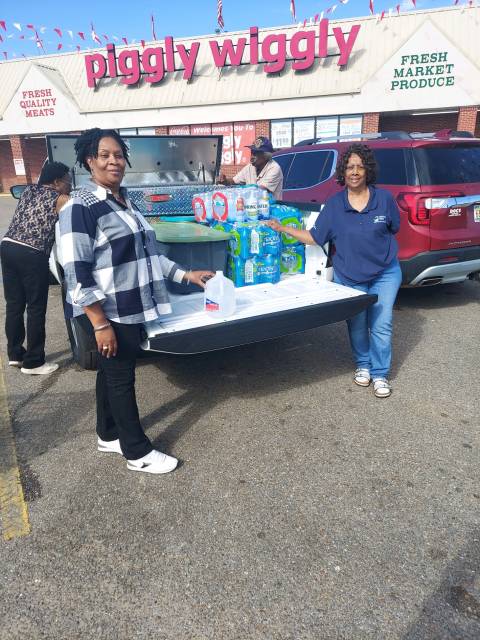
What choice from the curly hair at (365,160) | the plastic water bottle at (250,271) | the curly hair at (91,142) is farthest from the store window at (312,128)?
the curly hair at (91,142)

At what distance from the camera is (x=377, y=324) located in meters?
3.86

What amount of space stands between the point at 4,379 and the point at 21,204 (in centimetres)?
152

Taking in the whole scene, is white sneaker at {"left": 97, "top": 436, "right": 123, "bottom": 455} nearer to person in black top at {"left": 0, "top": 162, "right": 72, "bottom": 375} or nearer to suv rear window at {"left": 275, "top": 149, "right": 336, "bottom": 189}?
person in black top at {"left": 0, "top": 162, "right": 72, "bottom": 375}

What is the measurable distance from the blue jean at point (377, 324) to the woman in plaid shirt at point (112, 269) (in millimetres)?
1809

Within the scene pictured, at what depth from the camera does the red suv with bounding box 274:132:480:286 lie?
527cm

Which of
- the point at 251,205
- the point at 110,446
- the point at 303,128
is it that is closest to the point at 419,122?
the point at 303,128

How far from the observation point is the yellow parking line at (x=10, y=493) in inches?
98.6

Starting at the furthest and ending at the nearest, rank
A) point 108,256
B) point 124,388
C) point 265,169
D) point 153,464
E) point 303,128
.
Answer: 1. point 303,128
2. point 265,169
3. point 153,464
4. point 124,388
5. point 108,256

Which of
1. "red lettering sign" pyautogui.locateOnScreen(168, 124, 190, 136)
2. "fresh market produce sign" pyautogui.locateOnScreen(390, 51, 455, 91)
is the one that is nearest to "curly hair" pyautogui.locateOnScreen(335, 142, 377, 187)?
"fresh market produce sign" pyautogui.locateOnScreen(390, 51, 455, 91)

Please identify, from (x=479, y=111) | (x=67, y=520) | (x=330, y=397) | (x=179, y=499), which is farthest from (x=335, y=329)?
(x=479, y=111)

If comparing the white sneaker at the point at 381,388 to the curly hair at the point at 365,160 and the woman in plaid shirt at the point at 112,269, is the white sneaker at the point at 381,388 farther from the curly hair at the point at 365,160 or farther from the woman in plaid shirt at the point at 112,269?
the woman in plaid shirt at the point at 112,269

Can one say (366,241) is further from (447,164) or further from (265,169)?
(265,169)

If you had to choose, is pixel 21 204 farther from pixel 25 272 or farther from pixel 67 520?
pixel 67 520

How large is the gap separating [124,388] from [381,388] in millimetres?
2039
